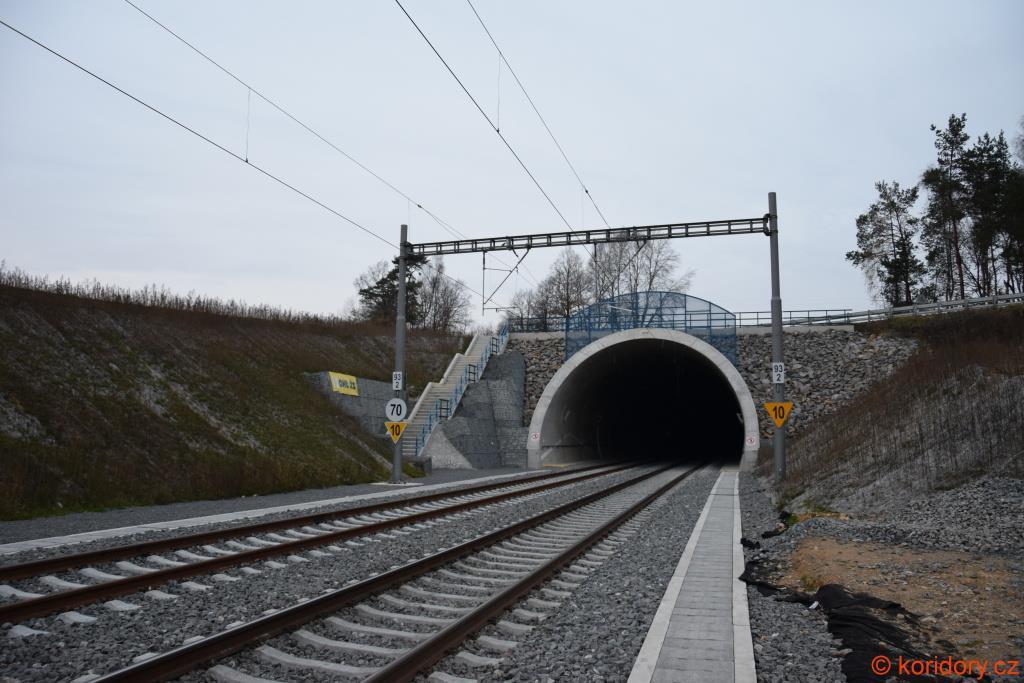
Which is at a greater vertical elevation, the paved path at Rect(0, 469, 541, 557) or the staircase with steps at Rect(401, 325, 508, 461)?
the staircase with steps at Rect(401, 325, 508, 461)

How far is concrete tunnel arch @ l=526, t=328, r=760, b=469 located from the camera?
3253cm

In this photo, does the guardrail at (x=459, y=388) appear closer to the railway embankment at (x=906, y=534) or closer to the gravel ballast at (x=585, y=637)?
the railway embankment at (x=906, y=534)

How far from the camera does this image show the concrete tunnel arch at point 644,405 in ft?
107

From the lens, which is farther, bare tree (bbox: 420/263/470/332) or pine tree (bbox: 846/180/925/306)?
bare tree (bbox: 420/263/470/332)

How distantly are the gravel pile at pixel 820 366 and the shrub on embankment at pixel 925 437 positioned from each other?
10.3 m

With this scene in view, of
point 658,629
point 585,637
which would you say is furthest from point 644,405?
point 585,637

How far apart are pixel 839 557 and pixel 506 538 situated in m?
4.50

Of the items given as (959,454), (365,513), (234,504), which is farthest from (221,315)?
(959,454)

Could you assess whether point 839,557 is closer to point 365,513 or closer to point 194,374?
point 365,513

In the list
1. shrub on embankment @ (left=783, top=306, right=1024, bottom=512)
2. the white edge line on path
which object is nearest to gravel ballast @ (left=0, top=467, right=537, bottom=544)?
the white edge line on path

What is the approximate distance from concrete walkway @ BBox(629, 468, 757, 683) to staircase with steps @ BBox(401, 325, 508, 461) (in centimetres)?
1726

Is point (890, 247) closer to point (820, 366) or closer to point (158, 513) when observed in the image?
point (820, 366)

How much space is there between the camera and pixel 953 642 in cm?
547

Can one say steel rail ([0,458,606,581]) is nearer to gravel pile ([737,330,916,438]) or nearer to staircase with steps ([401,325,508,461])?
staircase with steps ([401,325,508,461])
